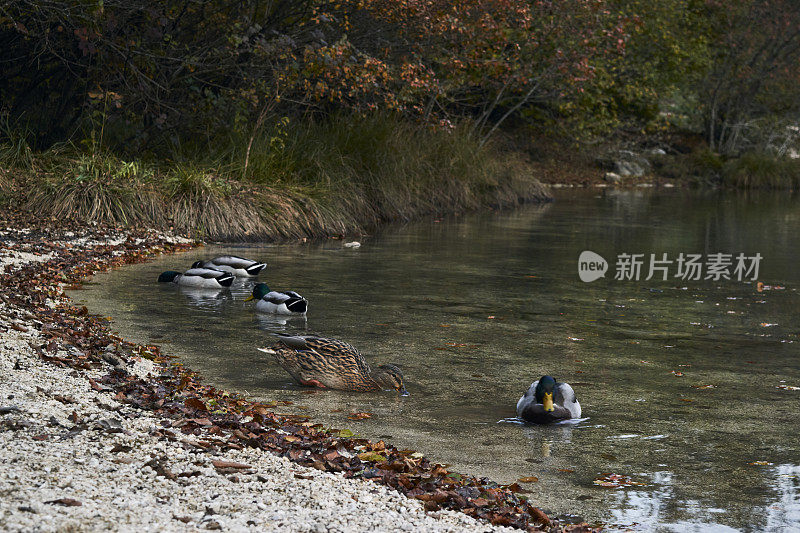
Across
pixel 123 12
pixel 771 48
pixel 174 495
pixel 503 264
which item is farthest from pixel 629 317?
pixel 771 48

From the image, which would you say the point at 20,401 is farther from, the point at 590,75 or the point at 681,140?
the point at 681,140

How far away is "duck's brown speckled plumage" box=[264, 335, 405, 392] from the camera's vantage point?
283 inches

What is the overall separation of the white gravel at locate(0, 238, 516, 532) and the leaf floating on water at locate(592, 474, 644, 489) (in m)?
1.15

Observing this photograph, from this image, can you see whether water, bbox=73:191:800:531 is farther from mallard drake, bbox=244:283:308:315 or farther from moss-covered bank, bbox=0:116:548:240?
moss-covered bank, bbox=0:116:548:240

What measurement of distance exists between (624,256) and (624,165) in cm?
2547

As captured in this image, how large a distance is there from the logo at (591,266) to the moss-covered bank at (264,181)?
14.1 ft

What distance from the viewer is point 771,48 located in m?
40.5

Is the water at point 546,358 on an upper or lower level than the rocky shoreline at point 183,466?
upper

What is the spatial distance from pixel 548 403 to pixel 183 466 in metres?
2.50

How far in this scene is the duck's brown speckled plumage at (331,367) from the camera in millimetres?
7191

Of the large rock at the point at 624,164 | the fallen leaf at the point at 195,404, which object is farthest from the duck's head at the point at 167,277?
the large rock at the point at 624,164

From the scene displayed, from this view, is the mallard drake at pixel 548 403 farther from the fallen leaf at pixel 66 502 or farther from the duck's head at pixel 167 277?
the duck's head at pixel 167 277

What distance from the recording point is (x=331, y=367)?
720 cm

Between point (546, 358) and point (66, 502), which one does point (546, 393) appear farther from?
point (66, 502)
